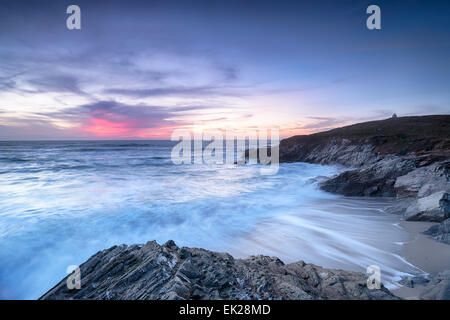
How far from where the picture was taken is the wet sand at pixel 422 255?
3.64 m

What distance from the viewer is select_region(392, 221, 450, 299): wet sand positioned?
364 centimetres

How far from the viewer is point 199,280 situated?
115 inches

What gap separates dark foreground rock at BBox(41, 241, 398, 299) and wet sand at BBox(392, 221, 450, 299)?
124 cm

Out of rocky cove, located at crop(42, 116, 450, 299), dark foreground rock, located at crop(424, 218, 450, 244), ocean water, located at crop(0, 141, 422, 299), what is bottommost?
ocean water, located at crop(0, 141, 422, 299)

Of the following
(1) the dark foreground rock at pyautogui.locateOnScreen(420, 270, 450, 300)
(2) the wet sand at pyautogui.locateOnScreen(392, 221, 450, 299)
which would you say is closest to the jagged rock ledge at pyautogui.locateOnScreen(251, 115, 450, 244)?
(2) the wet sand at pyautogui.locateOnScreen(392, 221, 450, 299)

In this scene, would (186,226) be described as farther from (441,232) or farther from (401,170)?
(401,170)

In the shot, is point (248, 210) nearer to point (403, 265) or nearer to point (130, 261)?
point (403, 265)

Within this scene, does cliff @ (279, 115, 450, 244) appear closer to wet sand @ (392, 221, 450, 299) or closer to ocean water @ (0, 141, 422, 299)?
wet sand @ (392, 221, 450, 299)

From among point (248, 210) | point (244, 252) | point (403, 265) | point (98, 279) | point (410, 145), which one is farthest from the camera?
point (410, 145)

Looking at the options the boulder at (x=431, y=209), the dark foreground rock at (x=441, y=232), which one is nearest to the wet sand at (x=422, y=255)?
the dark foreground rock at (x=441, y=232)

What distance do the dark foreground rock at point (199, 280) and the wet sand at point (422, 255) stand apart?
1.24 m
